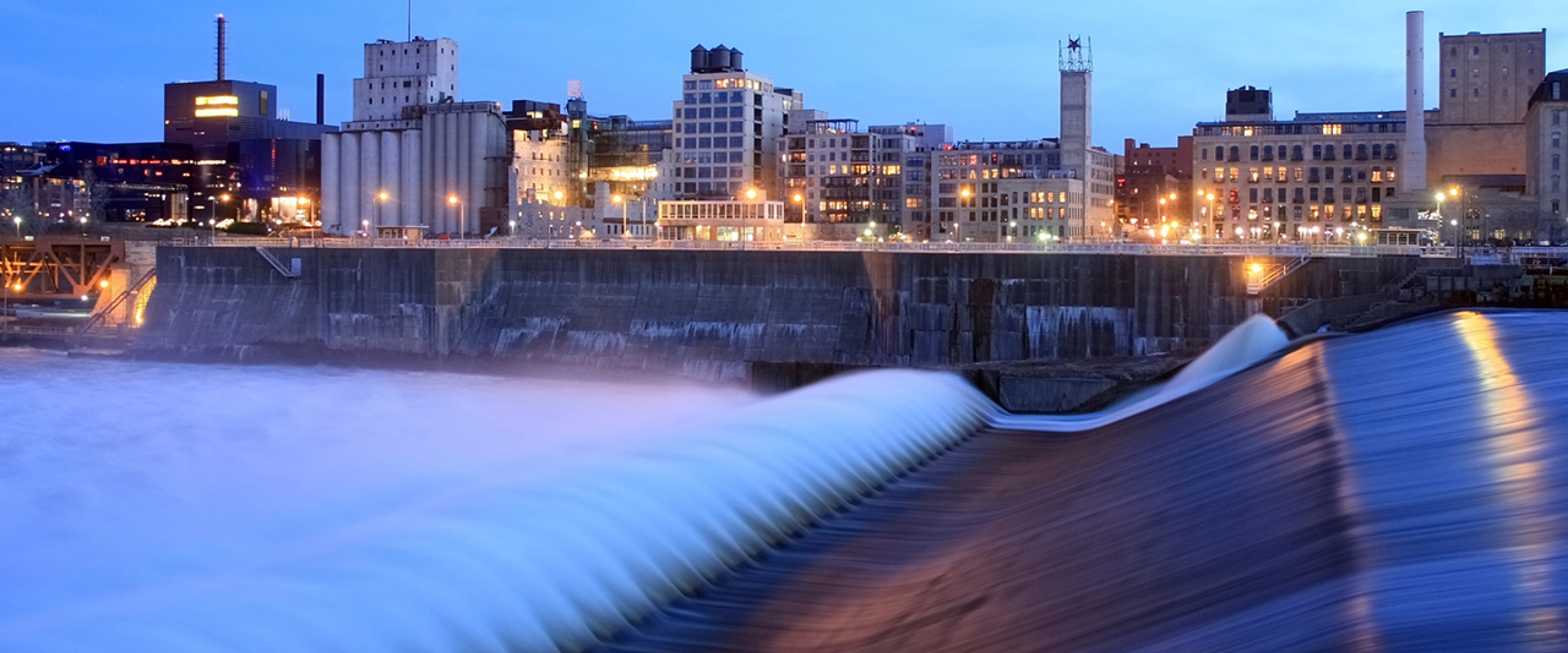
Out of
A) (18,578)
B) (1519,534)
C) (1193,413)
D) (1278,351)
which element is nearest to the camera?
(1519,534)

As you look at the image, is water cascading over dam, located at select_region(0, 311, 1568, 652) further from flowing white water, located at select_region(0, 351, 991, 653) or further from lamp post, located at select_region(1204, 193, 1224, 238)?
lamp post, located at select_region(1204, 193, 1224, 238)

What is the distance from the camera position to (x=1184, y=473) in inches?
800

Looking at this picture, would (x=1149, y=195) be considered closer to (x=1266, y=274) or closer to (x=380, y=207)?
(x=380, y=207)

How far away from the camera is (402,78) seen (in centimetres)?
14975

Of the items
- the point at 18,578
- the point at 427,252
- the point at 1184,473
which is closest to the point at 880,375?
the point at 1184,473

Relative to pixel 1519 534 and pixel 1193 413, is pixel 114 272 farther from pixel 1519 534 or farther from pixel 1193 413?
pixel 1519 534

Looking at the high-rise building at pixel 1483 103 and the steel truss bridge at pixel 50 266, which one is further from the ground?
the high-rise building at pixel 1483 103

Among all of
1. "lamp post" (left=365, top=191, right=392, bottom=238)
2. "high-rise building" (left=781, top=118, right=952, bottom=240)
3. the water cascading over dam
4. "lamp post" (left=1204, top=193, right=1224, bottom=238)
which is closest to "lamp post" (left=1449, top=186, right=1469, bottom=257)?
"lamp post" (left=1204, top=193, right=1224, bottom=238)

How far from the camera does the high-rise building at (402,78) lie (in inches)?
5851

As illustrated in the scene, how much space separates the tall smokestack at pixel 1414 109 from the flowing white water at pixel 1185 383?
238 feet

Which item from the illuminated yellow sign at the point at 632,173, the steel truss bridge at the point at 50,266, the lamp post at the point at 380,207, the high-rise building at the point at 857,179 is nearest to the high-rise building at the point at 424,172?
the lamp post at the point at 380,207

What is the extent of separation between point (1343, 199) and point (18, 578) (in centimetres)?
11606

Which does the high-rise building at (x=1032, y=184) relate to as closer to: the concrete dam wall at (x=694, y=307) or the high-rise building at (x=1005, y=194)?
the high-rise building at (x=1005, y=194)

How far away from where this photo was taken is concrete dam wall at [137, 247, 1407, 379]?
46.8 meters
